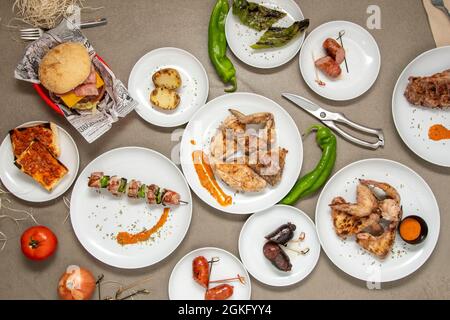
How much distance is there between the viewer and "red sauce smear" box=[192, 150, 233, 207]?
174 inches

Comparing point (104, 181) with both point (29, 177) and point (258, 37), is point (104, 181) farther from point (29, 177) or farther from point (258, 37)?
point (258, 37)

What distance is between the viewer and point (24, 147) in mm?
4383

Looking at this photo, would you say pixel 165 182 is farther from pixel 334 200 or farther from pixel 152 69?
pixel 334 200

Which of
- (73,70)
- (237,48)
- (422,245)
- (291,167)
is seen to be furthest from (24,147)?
(422,245)

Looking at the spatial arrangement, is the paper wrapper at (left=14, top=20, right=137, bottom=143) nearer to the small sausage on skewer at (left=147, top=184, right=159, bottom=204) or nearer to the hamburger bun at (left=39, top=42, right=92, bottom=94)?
the hamburger bun at (left=39, top=42, right=92, bottom=94)

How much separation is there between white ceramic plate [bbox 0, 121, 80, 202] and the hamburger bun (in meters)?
0.53

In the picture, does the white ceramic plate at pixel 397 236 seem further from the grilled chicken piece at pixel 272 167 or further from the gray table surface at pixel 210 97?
the grilled chicken piece at pixel 272 167

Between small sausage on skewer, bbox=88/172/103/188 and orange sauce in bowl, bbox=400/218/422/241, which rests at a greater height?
orange sauce in bowl, bbox=400/218/422/241

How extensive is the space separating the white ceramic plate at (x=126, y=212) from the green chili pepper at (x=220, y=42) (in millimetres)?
976

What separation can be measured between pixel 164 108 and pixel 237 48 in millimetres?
886

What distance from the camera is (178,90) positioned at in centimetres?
450

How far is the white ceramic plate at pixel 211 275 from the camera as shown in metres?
4.36

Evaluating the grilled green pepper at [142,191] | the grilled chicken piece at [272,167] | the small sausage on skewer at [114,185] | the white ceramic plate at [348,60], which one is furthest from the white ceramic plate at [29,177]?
the white ceramic plate at [348,60]

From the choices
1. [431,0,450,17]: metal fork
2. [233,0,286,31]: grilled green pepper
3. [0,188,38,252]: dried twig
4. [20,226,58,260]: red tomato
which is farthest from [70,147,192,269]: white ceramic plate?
[431,0,450,17]: metal fork
